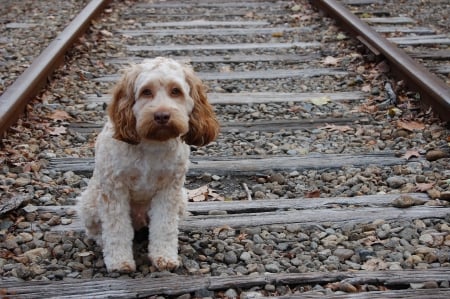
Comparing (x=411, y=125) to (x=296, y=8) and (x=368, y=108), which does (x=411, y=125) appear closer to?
(x=368, y=108)

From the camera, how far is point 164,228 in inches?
152

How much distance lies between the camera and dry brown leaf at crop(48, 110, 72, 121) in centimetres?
618

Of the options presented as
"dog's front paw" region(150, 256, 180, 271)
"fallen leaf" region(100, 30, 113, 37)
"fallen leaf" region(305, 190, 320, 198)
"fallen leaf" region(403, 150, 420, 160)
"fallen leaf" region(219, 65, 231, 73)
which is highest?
"fallen leaf" region(100, 30, 113, 37)

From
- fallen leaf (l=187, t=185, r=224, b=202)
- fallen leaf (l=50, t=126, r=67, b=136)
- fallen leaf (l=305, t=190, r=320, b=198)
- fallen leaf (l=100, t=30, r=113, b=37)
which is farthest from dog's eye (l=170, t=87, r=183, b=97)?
fallen leaf (l=100, t=30, r=113, b=37)

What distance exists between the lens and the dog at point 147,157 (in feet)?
11.8

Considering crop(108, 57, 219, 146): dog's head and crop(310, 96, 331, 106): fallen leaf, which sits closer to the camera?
crop(108, 57, 219, 146): dog's head

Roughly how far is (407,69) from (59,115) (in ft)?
11.1

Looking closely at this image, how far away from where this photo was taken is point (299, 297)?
11.0 feet

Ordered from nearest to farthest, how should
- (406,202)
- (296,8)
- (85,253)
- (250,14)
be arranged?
(85,253), (406,202), (250,14), (296,8)

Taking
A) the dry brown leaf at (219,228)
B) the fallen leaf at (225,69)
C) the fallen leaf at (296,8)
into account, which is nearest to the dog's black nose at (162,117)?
the dry brown leaf at (219,228)

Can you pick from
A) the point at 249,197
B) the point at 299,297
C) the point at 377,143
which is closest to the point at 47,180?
the point at 249,197

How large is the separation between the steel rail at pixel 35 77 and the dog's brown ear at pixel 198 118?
2.15m

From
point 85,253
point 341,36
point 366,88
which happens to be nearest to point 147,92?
point 85,253

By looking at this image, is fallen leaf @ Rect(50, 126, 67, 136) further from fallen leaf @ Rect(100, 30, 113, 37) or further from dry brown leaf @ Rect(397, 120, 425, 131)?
fallen leaf @ Rect(100, 30, 113, 37)
